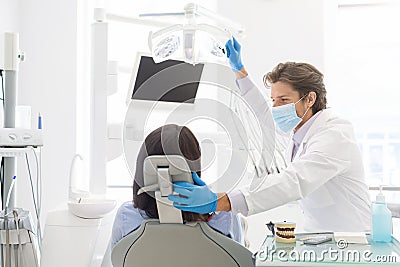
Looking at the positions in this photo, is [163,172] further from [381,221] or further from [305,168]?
[381,221]

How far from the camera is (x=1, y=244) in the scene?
186 cm

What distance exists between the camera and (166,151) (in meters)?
1.39

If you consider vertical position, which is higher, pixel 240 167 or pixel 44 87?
pixel 44 87

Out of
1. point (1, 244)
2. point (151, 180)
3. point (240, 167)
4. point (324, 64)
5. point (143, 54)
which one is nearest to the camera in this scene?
point (151, 180)

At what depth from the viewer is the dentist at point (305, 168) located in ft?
4.98

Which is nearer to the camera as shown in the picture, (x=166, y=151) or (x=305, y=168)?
(x=166, y=151)

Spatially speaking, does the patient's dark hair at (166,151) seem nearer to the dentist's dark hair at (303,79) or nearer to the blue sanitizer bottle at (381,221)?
the blue sanitizer bottle at (381,221)

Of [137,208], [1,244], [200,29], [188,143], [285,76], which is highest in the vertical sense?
[200,29]

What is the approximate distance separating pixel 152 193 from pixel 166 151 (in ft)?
Answer: 0.38

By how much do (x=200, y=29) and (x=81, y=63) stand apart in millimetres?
1301

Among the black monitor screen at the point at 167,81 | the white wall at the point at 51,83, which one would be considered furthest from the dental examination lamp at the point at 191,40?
the white wall at the point at 51,83

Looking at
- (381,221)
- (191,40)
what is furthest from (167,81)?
(381,221)

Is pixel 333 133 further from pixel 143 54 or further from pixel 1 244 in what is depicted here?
pixel 1 244

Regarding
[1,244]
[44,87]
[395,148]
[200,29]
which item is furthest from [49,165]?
[395,148]
